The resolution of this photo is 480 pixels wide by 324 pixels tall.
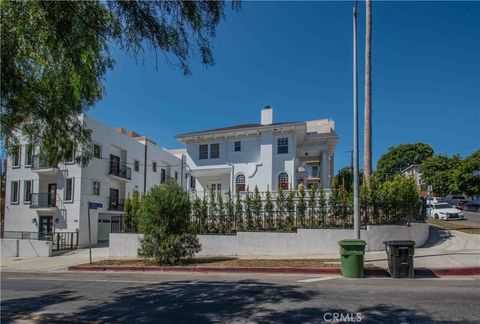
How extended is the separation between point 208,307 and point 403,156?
295 ft

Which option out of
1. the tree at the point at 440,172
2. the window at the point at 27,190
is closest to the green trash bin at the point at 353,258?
the window at the point at 27,190

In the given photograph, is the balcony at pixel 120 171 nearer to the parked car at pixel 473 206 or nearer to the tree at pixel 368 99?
the tree at pixel 368 99

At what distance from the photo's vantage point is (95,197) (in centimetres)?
3056

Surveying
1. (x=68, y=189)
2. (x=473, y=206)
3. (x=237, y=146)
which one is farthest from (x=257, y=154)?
(x=473, y=206)

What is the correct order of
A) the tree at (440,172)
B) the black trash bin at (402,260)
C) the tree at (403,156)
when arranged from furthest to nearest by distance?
the tree at (403,156), the tree at (440,172), the black trash bin at (402,260)

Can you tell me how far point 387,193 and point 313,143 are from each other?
680 inches

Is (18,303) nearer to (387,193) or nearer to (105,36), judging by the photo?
(105,36)

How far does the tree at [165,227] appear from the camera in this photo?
47.5 ft

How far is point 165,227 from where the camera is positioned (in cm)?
1452

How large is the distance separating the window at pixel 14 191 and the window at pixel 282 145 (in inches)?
876

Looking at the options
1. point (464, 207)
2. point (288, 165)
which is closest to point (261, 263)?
point (288, 165)

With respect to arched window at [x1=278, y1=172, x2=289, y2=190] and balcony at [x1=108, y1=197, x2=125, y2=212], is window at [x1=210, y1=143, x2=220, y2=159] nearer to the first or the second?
arched window at [x1=278, y1=172, x2=289, y2=190]

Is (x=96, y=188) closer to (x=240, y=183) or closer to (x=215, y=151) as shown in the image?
(x=215, y=151)

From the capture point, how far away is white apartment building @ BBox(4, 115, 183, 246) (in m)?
29.1
